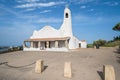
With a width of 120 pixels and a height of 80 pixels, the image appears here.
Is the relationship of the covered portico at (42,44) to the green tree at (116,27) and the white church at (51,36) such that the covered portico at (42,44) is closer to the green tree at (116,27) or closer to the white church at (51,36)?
the white church at (51,36)

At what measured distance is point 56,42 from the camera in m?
25.8

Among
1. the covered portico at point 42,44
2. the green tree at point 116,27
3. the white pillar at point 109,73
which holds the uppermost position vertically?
the green tree at point 116,27

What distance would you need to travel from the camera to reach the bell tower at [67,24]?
2942 cm

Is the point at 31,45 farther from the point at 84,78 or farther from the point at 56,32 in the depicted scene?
the point at 84,78

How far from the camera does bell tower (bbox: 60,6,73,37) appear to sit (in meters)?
29.4

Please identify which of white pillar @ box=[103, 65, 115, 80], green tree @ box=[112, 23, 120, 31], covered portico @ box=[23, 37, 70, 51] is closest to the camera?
white pillar @ box=[103, 65, 115, 80]

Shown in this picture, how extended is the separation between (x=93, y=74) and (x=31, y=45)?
2210 centimetres

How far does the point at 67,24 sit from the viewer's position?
29.9 metres

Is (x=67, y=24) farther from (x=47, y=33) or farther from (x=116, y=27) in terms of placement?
(x=116, y=27)

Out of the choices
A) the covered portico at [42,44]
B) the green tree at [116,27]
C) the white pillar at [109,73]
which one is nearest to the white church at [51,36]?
the covered portico at [42,44]

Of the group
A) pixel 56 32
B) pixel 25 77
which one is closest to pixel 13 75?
pixel 25 77

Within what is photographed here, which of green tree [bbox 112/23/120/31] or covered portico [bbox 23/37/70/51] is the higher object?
green tree [bbox 112/23/120/31]

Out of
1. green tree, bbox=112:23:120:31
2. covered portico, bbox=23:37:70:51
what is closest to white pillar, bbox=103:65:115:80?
covered portico, bbox=23:37:70:51

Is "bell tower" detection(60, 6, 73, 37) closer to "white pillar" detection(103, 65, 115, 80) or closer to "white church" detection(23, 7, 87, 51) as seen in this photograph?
"white church" detection(23, 7, 87, 51)
